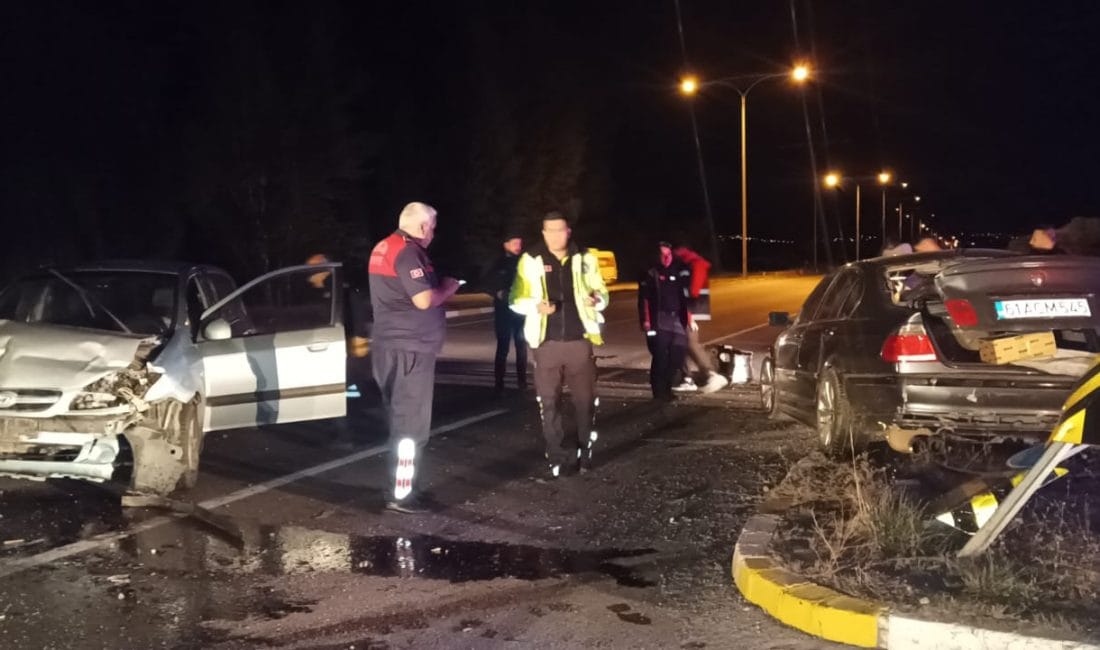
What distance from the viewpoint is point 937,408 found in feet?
23.6

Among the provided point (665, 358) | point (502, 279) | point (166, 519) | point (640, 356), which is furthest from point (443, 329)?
point (640, 356)

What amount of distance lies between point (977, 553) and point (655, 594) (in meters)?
1.51

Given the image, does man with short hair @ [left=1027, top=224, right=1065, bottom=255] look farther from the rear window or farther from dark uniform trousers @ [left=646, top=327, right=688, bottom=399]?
dark uniform trousers @ [left=646, top=327, right=688, bottom=399]

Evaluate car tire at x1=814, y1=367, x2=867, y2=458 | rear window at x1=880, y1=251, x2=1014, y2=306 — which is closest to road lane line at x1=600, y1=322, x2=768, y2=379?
car tire at x1=814, y1=367, x2=867, y2=458

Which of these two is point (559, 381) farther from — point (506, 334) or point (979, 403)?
point (506, 334)

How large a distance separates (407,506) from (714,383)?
239 inches

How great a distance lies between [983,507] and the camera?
5.55 m

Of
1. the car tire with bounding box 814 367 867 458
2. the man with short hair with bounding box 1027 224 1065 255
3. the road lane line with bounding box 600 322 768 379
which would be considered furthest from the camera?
the road lane line with bounding box 600 322 768 379

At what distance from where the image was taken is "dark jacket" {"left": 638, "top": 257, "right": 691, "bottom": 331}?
11266 millimetres

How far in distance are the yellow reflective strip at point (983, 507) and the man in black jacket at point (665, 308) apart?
5.80 meters

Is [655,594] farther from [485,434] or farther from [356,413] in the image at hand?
[356,413]

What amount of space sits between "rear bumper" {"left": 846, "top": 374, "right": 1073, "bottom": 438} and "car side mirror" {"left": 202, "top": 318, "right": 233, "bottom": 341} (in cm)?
476

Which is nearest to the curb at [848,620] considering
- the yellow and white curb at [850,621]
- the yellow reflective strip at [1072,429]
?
the yellow and white curb at [850,621]

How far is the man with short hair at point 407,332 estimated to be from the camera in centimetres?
698
